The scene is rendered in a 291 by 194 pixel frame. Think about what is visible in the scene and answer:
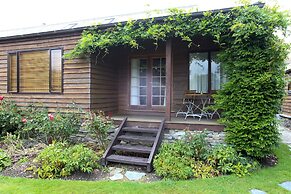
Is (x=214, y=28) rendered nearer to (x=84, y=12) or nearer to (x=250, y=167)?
(x=250, y=167)

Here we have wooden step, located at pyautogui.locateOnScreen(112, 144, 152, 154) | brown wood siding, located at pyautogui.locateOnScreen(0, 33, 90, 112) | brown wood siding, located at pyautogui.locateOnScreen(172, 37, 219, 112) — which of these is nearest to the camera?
wooden step, located at pyautogui.locateOnScreen(112, 144, 152, 154)

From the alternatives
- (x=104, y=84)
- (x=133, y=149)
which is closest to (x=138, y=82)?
(x=104, y=84)

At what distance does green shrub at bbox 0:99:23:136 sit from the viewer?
6174 millimetres

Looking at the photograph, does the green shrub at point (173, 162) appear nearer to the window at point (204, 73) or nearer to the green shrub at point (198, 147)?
the green shrub at point (198, 147)

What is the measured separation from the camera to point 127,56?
24.3 ft

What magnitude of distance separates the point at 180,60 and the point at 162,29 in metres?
1.89

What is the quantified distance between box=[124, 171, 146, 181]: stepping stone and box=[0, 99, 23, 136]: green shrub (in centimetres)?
354

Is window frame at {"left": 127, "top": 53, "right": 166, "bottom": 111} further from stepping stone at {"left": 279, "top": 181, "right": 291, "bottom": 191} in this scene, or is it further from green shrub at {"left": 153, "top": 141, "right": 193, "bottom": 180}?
stepping stone at {"left": 279, "top": 181, "right": 291, "bottom": 191}

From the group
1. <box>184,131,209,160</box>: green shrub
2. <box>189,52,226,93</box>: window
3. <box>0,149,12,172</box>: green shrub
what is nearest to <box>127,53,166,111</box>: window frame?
<box>189,52,226,93</box>: window

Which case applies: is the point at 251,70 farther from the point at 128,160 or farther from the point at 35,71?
the point at 35,71

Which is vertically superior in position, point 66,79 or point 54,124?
point 66,79

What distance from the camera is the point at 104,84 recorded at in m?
6.74

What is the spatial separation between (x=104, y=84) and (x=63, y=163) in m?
2.90

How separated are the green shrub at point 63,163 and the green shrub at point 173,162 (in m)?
1.27
